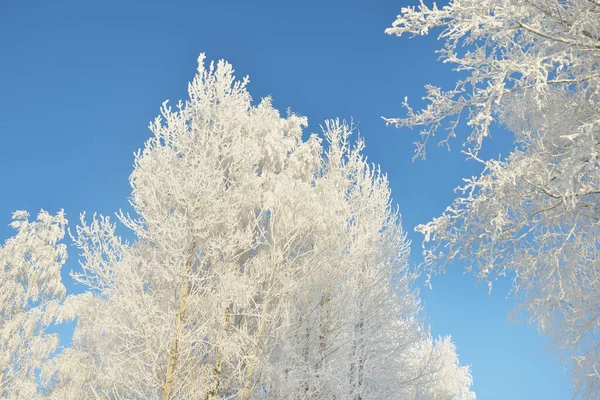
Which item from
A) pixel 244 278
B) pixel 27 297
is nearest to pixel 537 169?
pixel 244 278

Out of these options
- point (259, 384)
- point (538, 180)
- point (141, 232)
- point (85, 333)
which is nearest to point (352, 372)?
point (259, 384)

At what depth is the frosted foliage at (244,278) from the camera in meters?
6.96

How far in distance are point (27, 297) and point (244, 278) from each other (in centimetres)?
1197

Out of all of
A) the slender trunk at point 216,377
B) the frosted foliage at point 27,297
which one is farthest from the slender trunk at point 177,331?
the frosted foliage at point 27,297

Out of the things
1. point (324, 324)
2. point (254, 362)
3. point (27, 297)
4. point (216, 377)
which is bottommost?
point (216, 377)

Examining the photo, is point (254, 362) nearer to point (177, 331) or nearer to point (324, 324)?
point (177, 331)

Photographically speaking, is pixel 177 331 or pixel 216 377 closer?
pixel 177 331

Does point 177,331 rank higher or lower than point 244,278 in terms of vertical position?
lower

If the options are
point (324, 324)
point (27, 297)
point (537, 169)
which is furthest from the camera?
point (27, 297)

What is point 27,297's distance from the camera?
51.8 feet

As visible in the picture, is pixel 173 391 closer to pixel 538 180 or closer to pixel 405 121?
pixel 405 121

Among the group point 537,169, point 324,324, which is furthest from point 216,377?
point 537,169

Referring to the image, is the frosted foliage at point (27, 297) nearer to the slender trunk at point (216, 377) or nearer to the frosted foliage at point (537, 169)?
the slender trunk at point (216, 377)

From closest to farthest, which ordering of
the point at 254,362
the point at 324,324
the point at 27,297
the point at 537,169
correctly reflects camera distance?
1. the point at 537,169
2. the point at 254,362
3. the point at 324,324
4. the point at 27,297
